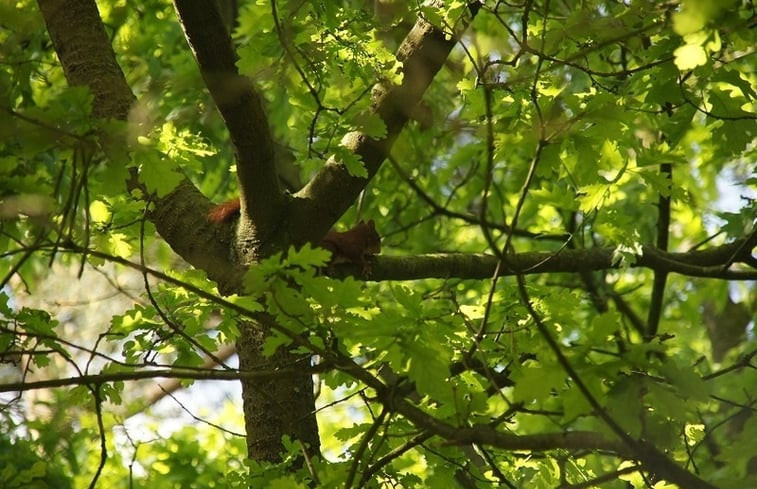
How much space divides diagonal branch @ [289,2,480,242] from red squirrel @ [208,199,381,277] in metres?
0.15

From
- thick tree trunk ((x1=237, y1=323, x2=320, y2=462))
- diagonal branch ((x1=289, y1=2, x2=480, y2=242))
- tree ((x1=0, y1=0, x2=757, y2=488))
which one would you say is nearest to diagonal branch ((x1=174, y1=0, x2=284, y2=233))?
tree ((x1=0, y1=0, x2=757, y2=488))

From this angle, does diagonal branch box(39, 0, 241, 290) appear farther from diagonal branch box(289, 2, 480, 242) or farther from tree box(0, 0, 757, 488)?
diagonal branch box(289, 2, 480, 242)

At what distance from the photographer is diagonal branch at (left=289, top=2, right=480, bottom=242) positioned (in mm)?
2772

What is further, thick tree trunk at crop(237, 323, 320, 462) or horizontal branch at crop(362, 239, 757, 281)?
horizontal branch at crop(362, 239, 757, 281)

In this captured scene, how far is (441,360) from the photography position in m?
2.01

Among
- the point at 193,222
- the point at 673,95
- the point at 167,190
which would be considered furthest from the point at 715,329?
the point at 167,190

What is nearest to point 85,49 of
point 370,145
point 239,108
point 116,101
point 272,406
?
point 116,101

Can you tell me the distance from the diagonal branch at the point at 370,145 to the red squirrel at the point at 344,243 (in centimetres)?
15

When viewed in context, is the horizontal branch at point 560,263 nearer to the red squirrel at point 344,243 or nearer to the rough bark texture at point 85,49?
the red squirrel at point 344,243

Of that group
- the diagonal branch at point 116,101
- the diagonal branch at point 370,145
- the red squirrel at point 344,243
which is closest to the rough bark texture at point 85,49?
the diagonal branch at point 116,101

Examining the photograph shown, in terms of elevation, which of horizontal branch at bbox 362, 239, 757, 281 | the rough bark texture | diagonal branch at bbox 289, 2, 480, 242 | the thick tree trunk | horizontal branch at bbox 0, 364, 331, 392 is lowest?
horizontal branch at bbox 0, 364, 331, 392

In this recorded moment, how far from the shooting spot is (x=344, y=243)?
3033 millimetres

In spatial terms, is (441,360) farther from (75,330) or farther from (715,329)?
(75,330)

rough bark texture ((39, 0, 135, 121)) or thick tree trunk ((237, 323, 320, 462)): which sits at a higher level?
rough bark texture ((39, 0, 135, 121))
